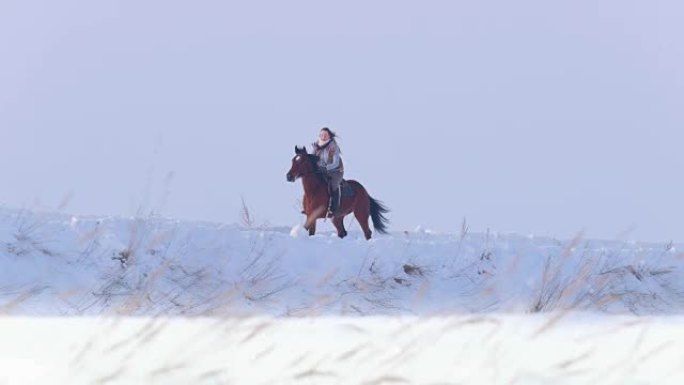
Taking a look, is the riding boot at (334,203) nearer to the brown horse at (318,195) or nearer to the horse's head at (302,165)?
the brown horse at (318,195)

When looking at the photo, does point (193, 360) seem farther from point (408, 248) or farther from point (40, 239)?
point (408, 248)

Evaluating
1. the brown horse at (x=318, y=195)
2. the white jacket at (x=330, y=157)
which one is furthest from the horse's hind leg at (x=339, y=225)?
the white jacket at (x=330, y=157)

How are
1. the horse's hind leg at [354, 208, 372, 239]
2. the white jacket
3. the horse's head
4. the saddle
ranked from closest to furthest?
the horse's head
the white jacket
the saddle
the horse's hind leg at [354, 208, 372, 239]

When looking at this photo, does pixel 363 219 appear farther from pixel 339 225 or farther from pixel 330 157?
pixel 330 157

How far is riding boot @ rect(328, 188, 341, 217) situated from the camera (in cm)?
1562

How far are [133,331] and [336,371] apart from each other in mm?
720

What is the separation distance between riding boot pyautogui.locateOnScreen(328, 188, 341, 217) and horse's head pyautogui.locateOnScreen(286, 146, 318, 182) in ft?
1.86

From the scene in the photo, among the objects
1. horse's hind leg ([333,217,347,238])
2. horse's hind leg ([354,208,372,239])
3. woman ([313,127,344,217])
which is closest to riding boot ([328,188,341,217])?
woman ([313,127,344,217])

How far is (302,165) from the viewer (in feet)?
49.9

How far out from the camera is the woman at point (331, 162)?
609 inches

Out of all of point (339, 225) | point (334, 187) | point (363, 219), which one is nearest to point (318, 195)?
point (334, 187)

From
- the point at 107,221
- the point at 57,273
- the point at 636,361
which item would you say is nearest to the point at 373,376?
the point at 636,361

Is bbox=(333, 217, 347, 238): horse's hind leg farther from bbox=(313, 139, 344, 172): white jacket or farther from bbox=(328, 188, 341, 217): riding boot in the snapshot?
bbox=(313, 139, 344, 172): white jacket

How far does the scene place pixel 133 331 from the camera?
9.45ft
